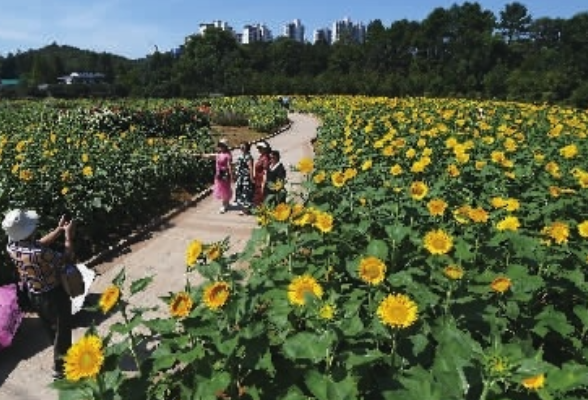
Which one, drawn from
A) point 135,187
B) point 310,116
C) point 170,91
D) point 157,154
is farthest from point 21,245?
point 170,91

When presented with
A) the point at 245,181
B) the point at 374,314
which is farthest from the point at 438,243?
the point at 245,181

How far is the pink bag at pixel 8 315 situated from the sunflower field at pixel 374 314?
2.81 m

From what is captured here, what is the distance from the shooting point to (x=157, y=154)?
12.7m

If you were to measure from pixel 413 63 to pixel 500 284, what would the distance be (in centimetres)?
5693

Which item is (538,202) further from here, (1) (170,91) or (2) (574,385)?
(1) (170,91)

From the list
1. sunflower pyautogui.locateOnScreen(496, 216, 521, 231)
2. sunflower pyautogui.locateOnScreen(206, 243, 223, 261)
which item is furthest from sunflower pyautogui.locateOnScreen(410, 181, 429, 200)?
sunflower pyautogui.locateOnScreen(206, 243, 223, 261)

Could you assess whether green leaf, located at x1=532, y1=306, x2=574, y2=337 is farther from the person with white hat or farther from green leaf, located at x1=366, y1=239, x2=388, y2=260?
the person with white hat

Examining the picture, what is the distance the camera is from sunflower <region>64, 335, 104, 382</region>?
8.16 feet

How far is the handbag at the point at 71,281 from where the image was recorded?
5387mm

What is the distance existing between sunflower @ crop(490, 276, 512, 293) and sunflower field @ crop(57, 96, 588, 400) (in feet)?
0.04

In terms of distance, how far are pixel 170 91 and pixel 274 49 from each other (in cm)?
2569

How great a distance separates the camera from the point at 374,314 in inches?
117

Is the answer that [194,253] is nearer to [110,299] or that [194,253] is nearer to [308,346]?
[110,299]

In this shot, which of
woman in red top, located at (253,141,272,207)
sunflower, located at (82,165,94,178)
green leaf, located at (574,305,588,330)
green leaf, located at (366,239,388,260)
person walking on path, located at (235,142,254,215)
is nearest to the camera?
green leaf, located at (574,305,588,330)
